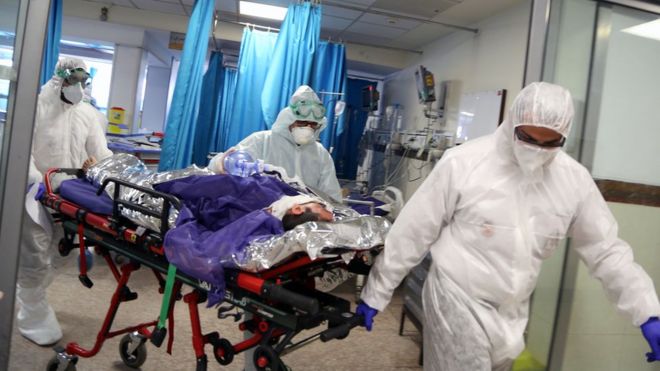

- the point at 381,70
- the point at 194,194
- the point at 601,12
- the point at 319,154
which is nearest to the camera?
the point at 194,194

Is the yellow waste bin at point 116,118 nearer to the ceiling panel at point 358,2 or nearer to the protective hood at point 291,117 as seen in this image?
the ceiling panel at point 358,2

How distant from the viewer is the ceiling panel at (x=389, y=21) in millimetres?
4691

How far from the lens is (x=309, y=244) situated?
48.8 inches

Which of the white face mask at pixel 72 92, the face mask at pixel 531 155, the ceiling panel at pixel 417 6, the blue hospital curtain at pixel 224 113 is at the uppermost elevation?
the ceiling panel at pixel 417 6

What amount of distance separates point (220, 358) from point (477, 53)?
3953 mm

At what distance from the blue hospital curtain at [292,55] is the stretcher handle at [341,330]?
2.66 metres

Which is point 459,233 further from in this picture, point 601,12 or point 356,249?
point 601,12

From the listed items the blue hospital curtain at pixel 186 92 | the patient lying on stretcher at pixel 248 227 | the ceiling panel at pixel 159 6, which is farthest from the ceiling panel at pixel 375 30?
the patient lying on stretcher at pixel 248 227

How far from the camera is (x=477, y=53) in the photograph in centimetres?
455

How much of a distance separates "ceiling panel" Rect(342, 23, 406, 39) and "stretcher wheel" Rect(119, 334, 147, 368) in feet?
12.8

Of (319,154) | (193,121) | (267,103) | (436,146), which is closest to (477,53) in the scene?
(436,146)

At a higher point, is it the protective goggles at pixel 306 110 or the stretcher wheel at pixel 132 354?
the protective goggles at pixel 306 110

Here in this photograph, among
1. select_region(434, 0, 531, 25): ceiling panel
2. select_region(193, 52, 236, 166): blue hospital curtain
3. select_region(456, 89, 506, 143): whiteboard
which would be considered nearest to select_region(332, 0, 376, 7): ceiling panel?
select_region(434, 0, 531, 25): ceiling panel

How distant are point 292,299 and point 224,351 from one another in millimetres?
391
